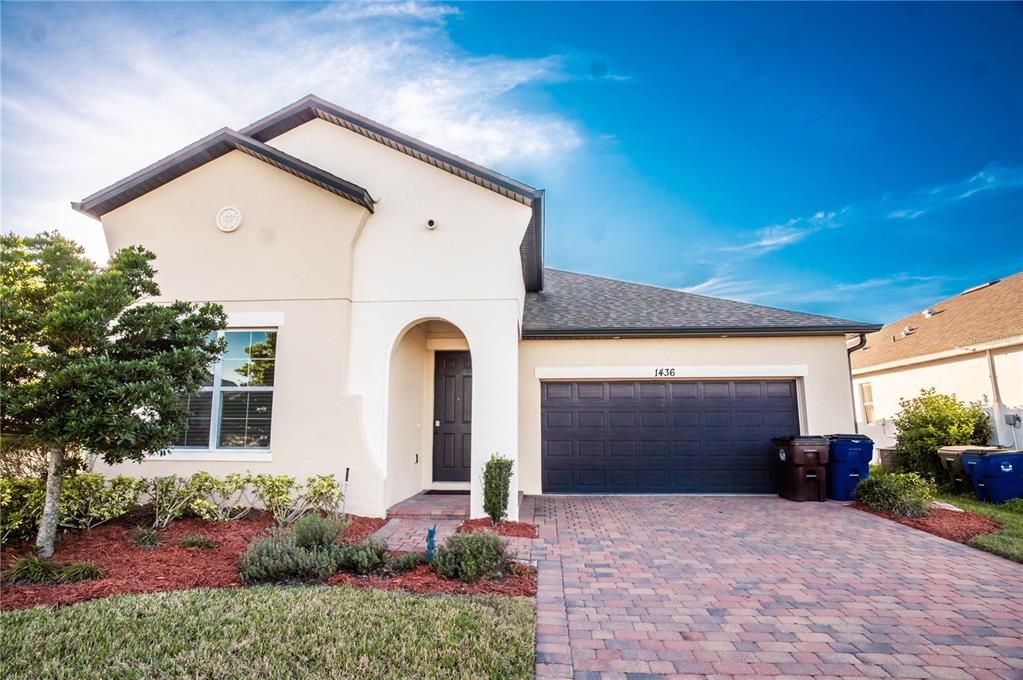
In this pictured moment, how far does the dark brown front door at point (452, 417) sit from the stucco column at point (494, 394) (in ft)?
7.40

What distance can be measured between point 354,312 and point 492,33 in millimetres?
6847

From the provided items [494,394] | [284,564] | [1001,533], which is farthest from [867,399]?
[284,564]

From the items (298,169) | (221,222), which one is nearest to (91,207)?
(221,222)

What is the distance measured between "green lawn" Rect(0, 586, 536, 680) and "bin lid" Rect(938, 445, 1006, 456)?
407 inches

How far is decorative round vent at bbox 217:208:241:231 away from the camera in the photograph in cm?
859

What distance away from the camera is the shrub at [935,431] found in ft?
36.7

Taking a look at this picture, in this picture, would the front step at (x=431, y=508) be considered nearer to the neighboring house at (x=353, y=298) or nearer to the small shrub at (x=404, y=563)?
the neighboring house at (x=353, y=298)

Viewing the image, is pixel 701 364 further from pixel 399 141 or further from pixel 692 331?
pixel 399 141

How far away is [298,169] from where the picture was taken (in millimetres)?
8344

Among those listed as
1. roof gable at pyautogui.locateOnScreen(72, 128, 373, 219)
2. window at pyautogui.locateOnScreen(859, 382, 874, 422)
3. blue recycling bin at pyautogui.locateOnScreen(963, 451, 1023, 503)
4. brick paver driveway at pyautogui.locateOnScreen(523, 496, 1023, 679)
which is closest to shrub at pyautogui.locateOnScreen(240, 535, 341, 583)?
brick paver driveway at pyautogui.locateOnScreen(523, 496, 1023, 679)

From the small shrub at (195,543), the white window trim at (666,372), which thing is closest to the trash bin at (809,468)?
the white window trim at (666,372)

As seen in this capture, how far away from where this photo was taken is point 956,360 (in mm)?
13672

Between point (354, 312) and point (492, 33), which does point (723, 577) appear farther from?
point (492, 33)

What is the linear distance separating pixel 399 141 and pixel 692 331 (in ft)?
23.2
